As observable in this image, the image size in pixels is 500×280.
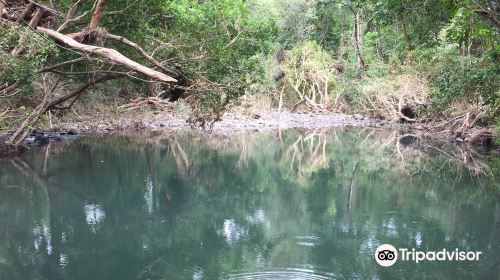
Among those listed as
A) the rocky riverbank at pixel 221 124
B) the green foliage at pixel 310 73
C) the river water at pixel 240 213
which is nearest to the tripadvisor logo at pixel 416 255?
→ the river water at pixel 240 213

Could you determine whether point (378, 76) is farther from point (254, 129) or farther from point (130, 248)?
point (130, 248)

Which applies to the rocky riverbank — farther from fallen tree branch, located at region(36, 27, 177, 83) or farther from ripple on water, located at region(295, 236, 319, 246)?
ripple on water, located at region(295, 236, 319, 246)

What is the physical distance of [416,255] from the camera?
7.36 metres

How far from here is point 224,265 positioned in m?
6.77

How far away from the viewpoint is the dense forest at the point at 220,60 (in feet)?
32.8

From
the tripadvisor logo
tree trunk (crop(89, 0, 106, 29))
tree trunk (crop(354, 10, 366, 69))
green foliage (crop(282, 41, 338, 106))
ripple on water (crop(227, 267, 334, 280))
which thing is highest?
tree trunk (crop(354, 10, 366, 69))

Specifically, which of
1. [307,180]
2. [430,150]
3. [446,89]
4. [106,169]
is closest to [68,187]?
[106,169]

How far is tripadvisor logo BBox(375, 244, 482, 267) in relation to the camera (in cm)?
717

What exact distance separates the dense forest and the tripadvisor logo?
11.2 feet

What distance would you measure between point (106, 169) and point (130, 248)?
7155 mm

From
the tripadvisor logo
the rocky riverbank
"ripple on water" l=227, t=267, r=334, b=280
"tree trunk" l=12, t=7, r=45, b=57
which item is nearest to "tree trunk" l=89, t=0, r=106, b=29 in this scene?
"tree trunk" l=12, t=7, r=45, b=57

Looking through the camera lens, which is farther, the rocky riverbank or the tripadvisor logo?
the rocky riverbank

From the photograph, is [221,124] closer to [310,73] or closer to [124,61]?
[310,73]

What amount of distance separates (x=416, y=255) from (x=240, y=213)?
3.59 meters
